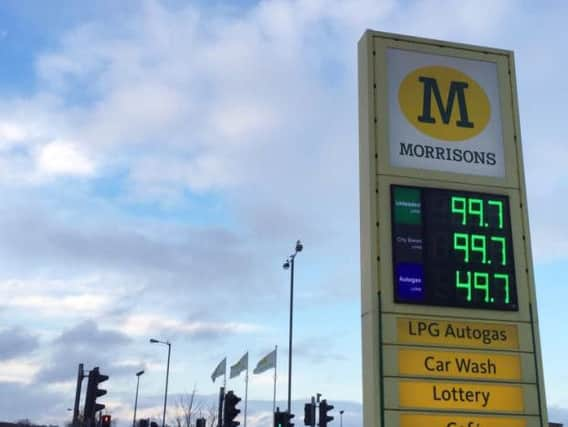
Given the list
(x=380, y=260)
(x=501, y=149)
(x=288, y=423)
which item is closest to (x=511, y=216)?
(x=501, y=149)

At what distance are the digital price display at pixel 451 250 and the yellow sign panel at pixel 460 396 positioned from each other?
140 centimetres

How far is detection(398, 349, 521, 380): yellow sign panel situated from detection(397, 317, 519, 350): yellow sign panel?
0.59ft

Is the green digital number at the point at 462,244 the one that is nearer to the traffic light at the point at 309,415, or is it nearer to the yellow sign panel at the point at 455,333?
the yellow sign panel at the point at 455,333

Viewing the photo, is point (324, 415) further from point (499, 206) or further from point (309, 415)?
point (499, 206)

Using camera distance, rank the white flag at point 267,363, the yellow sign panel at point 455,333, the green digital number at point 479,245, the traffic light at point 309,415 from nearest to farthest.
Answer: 1. the yellow sign panel at point 455,333
2. the green digital number at point 479,245
3. the traffic light at point 309,415
4. the white flag at point 267,363

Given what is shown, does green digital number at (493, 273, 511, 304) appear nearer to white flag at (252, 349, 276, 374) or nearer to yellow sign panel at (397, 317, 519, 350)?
yellow sign panel at (397, 317, 519, 350)

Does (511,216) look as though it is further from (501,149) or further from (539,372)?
(539,372)

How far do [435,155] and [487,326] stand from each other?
341 centimetres

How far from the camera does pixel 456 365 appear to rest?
43.1 feet

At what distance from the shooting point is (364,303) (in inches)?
537

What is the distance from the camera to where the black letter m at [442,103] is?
14839 mm

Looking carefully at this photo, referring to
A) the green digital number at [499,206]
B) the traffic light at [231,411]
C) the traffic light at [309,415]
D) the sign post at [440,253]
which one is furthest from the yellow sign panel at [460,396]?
the traffic light at [309,415]

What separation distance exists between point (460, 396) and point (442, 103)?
5.71m

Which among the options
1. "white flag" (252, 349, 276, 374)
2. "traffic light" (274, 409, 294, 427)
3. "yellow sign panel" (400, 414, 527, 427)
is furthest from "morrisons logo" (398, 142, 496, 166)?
"white flag" (252, 349, 276, 374)
